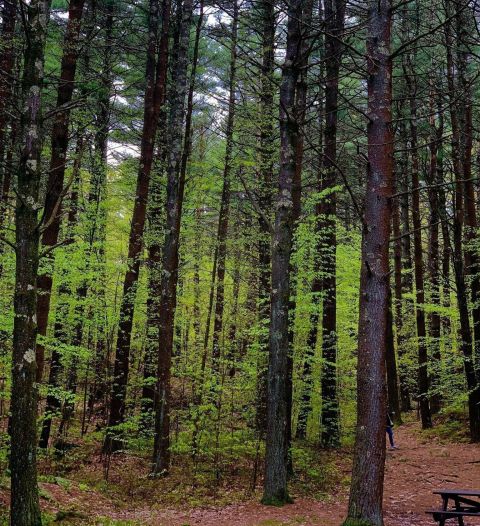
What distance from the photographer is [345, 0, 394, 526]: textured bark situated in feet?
19.7

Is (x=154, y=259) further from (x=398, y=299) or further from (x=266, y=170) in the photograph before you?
(x=398, y=299)

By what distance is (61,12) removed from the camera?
49.1 feet

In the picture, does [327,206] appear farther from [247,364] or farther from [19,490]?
[19,490]

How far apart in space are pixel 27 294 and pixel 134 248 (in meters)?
6.85

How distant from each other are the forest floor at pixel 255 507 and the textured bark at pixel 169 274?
0.88m

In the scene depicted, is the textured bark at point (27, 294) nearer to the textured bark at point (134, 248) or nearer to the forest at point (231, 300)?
the forest at point (231, 300)

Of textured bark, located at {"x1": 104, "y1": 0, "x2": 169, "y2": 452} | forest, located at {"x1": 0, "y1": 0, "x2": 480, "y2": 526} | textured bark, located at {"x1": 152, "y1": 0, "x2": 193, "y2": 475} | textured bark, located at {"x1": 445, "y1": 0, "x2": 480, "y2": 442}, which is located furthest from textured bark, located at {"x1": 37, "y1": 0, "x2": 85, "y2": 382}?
textured bark, located at {"x1": 445, "y1": 0, "x2": 480, "y2": 442}

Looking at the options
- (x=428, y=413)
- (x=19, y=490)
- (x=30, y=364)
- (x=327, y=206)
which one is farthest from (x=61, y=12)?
(x=428, y=413)

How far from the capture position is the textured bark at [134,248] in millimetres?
11688

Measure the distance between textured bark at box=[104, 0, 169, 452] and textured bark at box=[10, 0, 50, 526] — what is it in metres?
6.09

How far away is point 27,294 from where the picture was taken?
5.34 m

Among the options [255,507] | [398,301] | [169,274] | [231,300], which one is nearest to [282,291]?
[169,274]

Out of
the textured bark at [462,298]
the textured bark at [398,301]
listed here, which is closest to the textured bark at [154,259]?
the textured bark at [462,298]

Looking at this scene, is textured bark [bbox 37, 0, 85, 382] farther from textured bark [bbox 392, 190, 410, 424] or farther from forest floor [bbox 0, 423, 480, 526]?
textured bark [bbox 392, 190, 410, 424]
